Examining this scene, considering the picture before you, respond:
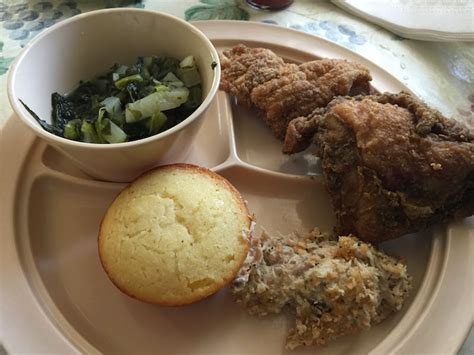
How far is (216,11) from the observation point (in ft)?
9.28

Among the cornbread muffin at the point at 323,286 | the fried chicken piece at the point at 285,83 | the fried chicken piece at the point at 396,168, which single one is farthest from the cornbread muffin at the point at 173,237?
the fried chicken piece at the point at 285,83

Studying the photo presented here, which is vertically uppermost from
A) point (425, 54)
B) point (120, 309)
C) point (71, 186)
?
point (425, 54)

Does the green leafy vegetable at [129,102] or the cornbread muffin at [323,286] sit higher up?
the green leafy vegetable at [129,102]

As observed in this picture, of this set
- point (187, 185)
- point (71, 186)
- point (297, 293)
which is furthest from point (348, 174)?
point (71, 186)

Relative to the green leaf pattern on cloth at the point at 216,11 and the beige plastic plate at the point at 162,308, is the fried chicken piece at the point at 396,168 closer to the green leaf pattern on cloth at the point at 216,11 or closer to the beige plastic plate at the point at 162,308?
the beige plastic plate at the point at 162,308

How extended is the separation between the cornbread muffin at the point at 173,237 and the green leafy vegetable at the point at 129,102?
0.23 m

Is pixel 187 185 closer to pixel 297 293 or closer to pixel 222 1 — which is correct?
pixel 297 293

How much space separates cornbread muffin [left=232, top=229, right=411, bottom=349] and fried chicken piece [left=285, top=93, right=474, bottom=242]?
0.12 metres

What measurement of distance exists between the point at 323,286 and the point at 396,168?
0.49 metres

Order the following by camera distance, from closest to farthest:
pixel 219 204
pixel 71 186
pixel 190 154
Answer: pixel 219 204 < pixel 71 186 < pixel 190 154

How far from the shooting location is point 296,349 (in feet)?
5.14

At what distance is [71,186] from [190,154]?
51 centimetres

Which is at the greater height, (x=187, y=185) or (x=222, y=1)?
(x=222, y=1)

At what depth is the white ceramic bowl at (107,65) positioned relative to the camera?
1680mm
